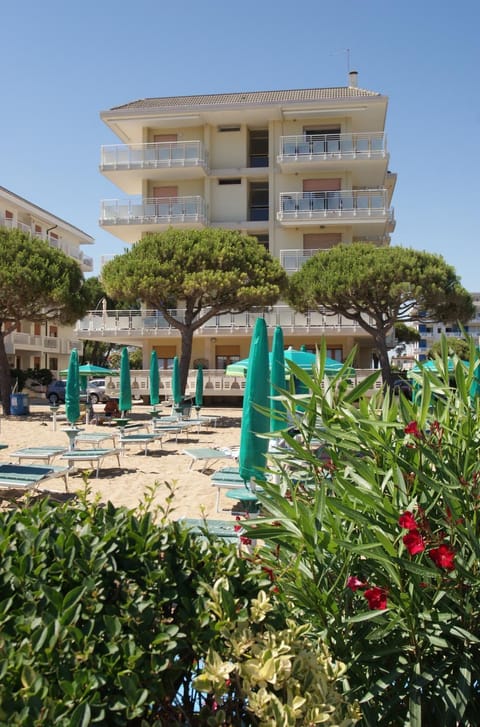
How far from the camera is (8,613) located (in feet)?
6.08

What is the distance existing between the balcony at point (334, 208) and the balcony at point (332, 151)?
1.53m

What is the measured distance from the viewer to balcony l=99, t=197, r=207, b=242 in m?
32.1

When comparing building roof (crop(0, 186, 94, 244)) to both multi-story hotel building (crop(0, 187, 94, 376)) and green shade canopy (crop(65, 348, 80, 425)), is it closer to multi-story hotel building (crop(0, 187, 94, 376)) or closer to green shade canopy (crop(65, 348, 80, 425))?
multi-story hotel building (crop(0, 187, 94, 376))

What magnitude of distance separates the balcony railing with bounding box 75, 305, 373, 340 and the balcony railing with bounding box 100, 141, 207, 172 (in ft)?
26.0

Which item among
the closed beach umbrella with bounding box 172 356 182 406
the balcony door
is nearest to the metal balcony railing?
the balcony door

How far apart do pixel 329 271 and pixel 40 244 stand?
11.8m

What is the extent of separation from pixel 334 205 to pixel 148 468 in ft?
76.4

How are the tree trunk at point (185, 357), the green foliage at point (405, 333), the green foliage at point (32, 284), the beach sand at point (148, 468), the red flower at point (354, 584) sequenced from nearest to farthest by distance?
1. the red flower at point (354, 584)
2. the beach sand at point (148, 468)
3. the green foliage at point (32, 284)
4. the tree trunk at point (185, 357)
5. the green foliage at point (405, 333)

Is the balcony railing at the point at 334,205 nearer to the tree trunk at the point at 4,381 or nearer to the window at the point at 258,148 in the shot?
the window at the point at 258,148

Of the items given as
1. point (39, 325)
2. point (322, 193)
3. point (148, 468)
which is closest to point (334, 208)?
point (322, 193)

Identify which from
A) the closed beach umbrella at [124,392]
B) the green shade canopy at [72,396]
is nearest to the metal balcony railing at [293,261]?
the closed beach umbrella at [124,392]

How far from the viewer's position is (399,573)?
2.32m

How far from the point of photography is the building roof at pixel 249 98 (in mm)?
32519

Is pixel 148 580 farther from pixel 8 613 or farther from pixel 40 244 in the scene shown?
pixel 40 244
